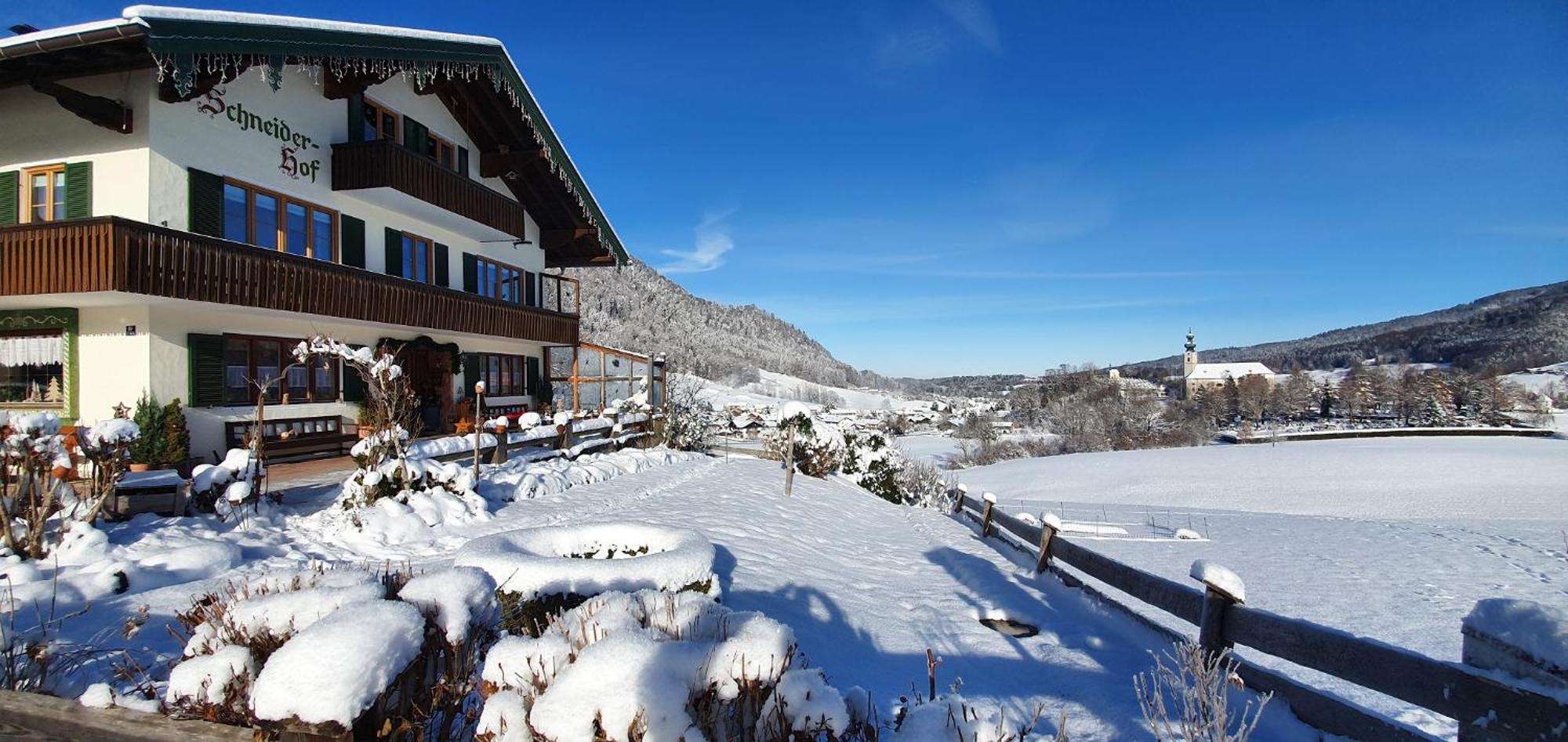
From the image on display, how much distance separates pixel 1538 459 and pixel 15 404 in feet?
223

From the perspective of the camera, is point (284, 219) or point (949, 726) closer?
point (949, 726)

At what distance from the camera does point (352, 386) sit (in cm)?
1493

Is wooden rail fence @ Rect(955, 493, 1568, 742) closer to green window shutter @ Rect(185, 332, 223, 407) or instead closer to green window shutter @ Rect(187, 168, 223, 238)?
green window shutter @ Rect(185, 332, 223, 407)

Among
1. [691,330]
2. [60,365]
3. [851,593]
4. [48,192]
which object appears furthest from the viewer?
[691,330]

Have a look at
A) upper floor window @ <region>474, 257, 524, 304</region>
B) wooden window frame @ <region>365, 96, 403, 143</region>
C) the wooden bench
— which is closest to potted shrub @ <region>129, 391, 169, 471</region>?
the wooden bench

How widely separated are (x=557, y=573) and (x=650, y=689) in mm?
2597

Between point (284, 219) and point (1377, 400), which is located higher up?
point (284, 219)

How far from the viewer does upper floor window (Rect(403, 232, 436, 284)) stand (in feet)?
54.4

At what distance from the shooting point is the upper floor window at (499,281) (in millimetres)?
19562

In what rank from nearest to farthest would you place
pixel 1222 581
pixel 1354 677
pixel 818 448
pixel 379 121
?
1. pixel 1354 677
2. pixel 1222 581
3. pixel 379 121
4. pixel 818 448

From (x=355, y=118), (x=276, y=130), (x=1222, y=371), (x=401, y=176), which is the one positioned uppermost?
(x=355, y=118)

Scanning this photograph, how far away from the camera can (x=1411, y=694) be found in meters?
2.93

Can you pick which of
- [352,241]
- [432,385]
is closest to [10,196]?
[352,241]

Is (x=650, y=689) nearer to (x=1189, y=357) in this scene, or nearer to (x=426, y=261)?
(x=426, y=261)
